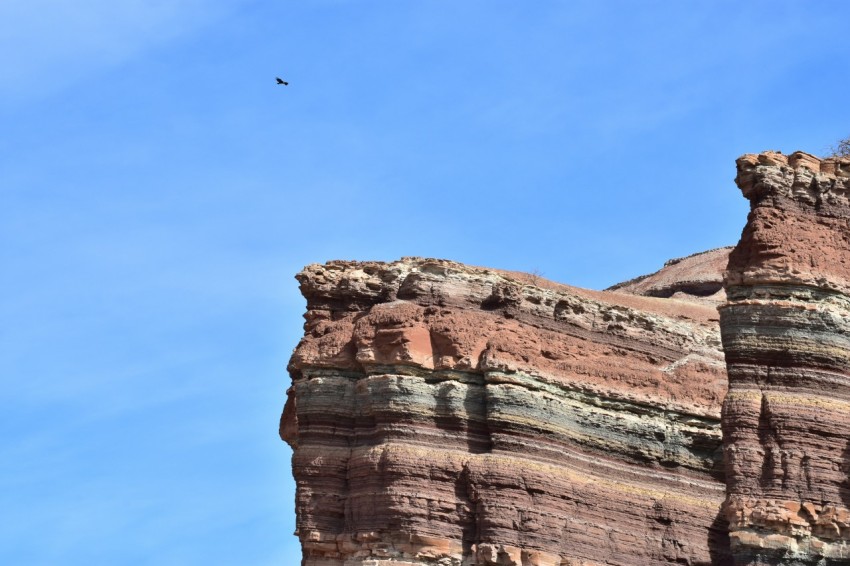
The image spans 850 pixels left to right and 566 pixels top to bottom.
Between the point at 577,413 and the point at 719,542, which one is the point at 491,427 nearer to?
the point at 577,413

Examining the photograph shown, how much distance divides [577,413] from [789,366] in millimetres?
6075

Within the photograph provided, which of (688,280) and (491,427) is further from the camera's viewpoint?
(688,280)

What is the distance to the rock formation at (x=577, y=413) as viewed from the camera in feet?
167

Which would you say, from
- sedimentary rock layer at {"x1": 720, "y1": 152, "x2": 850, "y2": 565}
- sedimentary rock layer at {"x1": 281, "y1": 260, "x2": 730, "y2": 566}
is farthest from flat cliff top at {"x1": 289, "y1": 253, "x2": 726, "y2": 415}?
sedimentary rock layer at {"x1": 720, "y1": 152, "x2": 850, "y2": 565}

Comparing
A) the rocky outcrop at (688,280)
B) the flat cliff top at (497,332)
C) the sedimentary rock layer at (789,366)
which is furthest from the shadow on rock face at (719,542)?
the rocky outcrop at (688,280)

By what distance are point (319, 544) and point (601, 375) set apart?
26.7ft

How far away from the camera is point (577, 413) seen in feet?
181

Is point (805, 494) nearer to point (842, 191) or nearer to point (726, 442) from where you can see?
point (726, 442)

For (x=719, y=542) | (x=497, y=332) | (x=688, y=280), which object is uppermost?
(x=688, y=280)

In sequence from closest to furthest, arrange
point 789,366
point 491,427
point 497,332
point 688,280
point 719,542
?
point 789,366, point 491,427, point 497,332, point 719,542, point 688,280

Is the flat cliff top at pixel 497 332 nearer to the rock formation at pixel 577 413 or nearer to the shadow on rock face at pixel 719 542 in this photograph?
the rock formation at pixel 577 413

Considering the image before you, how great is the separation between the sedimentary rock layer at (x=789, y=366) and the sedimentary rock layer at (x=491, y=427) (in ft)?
14.7

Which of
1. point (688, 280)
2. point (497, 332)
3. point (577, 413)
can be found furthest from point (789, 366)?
point (688, 280)

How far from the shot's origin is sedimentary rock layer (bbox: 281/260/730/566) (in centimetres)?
5288
